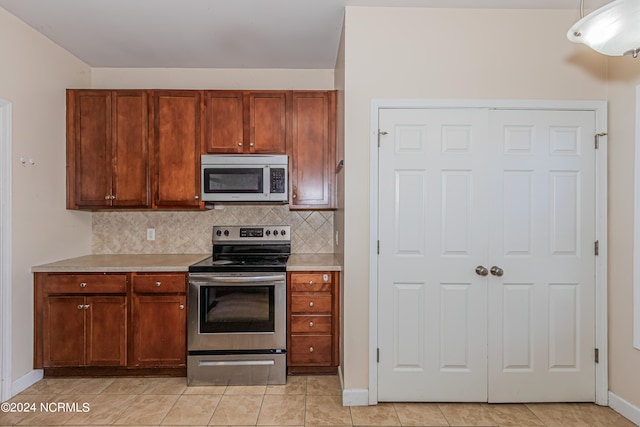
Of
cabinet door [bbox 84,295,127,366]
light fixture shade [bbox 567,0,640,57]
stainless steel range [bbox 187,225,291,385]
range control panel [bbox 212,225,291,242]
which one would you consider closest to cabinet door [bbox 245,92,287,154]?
range control panel [bbox 212,225,291,242]

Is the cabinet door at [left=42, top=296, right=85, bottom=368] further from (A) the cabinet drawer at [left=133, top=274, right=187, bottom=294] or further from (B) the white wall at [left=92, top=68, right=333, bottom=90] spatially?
(B) the white wall at [left=92, top=68, right=333, bottom=90]

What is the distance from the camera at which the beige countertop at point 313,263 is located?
280 centimetres

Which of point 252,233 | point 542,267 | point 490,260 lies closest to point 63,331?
point 252,233

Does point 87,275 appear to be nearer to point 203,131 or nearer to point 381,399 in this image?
point 203,131

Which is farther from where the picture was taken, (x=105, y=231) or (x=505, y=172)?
(x=105, y=231)

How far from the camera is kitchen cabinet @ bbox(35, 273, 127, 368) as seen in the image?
2.77 metres

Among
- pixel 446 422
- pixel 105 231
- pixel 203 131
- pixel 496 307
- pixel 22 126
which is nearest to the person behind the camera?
pixel 446 422

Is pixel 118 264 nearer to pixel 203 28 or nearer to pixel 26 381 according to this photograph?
pixel 26 381

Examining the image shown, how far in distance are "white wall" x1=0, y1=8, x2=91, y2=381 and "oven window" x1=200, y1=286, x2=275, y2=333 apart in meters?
1.33

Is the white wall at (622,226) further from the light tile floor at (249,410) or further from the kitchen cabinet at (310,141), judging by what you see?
the kitchen cabinet at (310,141)

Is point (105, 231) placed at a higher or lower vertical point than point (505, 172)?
lower

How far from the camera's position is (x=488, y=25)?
247 cm

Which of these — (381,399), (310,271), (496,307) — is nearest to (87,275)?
(310,271)

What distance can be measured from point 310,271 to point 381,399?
1035 millimetres
